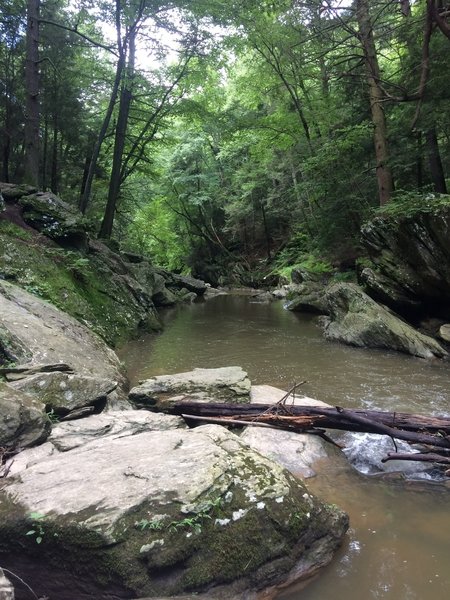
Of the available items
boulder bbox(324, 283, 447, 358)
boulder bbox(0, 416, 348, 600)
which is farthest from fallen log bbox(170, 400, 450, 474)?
boulder bbox(324, 283, 447, 358)

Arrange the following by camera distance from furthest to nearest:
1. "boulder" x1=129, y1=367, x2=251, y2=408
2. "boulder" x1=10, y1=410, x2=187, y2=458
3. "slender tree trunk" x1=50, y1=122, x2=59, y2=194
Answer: "slender tree trunk" x1=50, y1=122, x2=59, y2=194, "boulder" x1=129, y1=367, x2=251, y2=408, "boulder" x1=10, y1=410, x2=187, y2=458

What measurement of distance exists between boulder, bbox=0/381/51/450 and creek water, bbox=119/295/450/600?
2.34 metres

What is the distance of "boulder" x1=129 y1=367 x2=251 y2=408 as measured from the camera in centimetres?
582

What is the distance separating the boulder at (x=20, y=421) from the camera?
11.5 feet

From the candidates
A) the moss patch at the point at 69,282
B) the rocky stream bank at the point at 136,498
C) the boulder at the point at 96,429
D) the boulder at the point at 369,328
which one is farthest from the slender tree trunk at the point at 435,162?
the boulder at the point at 96,429

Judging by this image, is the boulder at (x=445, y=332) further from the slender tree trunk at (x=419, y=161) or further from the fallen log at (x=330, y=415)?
the fallen log at (x=330, y=415)

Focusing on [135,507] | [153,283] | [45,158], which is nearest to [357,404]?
[135,507]

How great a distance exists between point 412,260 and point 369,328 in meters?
1.99

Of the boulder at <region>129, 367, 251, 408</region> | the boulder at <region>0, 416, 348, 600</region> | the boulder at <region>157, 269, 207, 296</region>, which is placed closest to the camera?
the boulder at <region>0, 416, 348, 600</region>

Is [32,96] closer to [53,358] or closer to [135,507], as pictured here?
[53,358]

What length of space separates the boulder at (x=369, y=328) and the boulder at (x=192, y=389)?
488 centimetres

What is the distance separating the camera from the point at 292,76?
20.2 metres

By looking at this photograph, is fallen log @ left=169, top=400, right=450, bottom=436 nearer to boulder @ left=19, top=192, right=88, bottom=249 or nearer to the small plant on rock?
the small plant on rock

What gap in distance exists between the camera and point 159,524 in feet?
8.44
